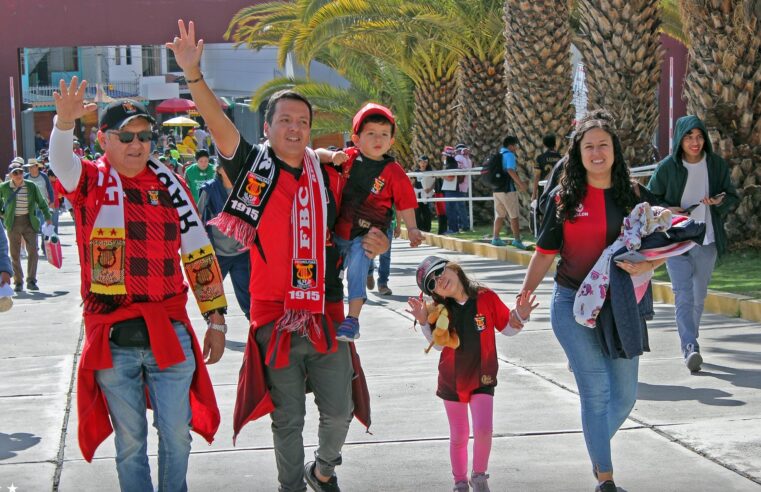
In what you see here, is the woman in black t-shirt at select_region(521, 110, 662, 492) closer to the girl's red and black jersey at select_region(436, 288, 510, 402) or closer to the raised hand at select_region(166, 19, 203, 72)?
the girl's red and black jersey at select_region(436, 288, 510, 402)

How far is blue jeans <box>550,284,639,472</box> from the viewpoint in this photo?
228 inches

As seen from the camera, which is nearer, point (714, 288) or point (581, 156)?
point (581, 156)

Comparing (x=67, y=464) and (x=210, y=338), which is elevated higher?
(x=210, y=338)

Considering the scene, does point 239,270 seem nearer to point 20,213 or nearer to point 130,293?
point 130,293

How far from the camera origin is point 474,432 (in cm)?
576

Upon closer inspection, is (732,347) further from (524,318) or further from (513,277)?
(513,277)

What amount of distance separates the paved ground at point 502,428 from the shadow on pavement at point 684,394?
1cm

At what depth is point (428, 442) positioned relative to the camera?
7.12m

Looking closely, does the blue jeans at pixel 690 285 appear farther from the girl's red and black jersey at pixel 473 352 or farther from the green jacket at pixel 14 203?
the green jacket at pixel 14 203

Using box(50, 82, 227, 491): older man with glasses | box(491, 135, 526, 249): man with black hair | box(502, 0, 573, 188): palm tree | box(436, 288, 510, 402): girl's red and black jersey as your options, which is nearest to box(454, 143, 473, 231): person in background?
box(502, 0, 573, 188): palm tree

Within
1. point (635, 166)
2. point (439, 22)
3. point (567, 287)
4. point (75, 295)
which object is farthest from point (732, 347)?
point (439, 22)

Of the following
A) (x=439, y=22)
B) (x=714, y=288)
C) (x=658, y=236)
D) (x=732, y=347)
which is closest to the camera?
(x=658, y=236)

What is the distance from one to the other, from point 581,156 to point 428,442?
6.86 feet

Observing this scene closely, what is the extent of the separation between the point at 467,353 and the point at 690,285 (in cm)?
386
